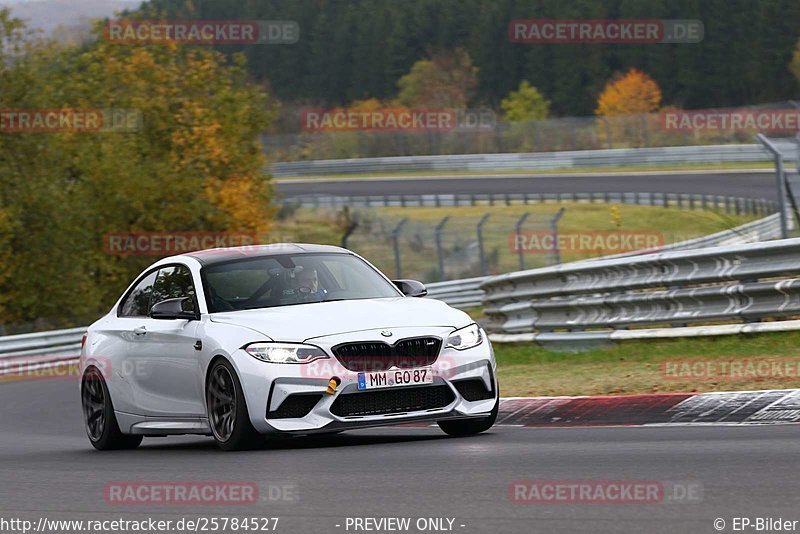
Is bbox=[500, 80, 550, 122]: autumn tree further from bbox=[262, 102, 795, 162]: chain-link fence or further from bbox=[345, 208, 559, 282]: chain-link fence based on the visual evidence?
bbox=[345, 208, 559, 282]: chain-link fence

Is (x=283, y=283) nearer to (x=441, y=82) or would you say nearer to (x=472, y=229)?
(x=472, y=229)

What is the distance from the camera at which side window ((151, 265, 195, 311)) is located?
35.3 feet

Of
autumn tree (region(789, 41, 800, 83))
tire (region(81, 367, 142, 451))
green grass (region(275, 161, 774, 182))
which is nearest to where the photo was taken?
tire (region(81, 367, 142, 451))

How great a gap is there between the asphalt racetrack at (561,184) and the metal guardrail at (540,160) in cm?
176

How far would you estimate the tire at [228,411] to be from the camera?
9391mm

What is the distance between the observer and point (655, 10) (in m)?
119

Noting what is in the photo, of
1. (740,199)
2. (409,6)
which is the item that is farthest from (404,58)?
(740,199)

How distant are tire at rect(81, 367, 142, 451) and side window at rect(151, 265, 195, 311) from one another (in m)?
0.86

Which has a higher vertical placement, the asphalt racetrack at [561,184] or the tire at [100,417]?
the asphalt racetrack at [561,184]

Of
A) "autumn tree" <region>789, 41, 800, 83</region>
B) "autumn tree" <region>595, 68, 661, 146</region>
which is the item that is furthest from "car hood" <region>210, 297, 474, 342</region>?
"autumn tree" <region>789, 41, 800, 83</region>

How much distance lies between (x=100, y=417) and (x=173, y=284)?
131cm

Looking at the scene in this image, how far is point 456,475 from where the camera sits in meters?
7.57

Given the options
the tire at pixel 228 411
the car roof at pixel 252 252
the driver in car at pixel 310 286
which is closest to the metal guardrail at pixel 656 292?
the car roof at pixel 252 252

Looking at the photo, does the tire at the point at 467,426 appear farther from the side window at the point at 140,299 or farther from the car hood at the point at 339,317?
the side window at the point at 140,299
